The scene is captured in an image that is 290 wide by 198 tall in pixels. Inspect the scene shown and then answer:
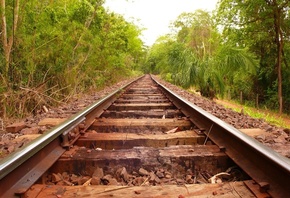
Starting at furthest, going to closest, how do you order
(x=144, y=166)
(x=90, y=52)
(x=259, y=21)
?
(x=259, y=21), (x=90, y=52), (x=144, y=166)

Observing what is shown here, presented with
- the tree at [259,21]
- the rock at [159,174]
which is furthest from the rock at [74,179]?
the tree at [259,21]

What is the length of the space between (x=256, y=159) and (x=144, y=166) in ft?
2.67

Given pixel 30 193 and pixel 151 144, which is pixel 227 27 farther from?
pixel 30 193

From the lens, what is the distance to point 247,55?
1143cm

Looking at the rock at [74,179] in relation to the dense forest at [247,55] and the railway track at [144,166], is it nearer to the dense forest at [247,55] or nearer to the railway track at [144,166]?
the railway track at [144,166]

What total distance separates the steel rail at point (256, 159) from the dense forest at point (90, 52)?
371 centimetres

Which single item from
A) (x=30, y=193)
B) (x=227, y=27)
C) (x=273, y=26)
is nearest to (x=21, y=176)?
(x=30, y=193)

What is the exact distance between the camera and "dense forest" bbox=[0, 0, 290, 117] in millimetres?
5266

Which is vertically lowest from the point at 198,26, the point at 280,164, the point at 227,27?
the point at 280,164

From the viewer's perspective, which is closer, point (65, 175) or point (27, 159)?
point (27, 159)

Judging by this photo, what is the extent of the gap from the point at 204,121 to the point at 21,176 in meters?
2.14

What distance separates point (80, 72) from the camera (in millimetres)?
9461

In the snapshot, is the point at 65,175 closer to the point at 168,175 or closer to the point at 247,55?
the point at 168,175

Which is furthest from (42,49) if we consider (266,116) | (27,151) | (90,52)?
(266,116)
